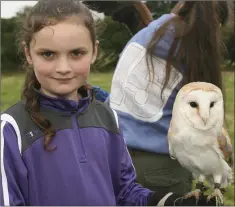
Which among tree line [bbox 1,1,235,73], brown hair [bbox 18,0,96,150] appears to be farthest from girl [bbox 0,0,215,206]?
tree line [bbox 1,1,235,73]

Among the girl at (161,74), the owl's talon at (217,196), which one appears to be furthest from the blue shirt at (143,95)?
the owl's talon at (217,196)

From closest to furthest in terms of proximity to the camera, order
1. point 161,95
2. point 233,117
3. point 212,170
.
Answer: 1. point 212,170
2. point 161,95
3. point 233,117

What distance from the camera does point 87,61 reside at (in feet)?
2.30

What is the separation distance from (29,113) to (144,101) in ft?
1.07

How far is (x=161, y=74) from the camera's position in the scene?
0.95 meters

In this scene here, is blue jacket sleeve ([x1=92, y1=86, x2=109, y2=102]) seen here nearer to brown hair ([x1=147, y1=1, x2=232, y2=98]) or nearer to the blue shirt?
the blue shirt

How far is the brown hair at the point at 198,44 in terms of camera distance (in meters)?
0.85

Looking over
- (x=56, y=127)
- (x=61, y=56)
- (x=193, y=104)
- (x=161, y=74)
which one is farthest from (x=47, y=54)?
(x=161, y=74)

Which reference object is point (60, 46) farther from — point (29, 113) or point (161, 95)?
point (161, 95)

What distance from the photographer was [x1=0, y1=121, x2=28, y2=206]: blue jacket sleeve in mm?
654

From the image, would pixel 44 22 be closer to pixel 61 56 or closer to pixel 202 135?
pixel 61 56

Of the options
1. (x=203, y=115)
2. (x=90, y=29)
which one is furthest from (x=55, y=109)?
(x=203, y=115)

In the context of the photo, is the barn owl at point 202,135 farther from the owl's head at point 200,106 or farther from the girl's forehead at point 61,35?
the girl's forehead at point 61,35

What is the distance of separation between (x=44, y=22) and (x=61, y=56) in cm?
7
